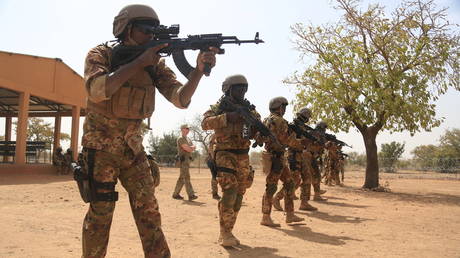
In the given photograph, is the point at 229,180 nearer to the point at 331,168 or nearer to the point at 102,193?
the point at 102,193

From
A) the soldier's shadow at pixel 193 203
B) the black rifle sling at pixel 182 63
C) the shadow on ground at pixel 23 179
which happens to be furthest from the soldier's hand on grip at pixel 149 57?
the shadow on ground at pixel 23 179

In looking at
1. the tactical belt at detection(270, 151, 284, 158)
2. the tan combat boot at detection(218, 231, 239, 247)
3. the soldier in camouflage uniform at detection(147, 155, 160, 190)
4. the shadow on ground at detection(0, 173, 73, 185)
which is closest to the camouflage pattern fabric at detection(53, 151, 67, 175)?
the shadow on ground at detection(0, 173, 73, 185)

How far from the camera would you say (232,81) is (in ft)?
17.5

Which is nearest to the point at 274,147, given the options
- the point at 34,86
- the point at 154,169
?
the point at 154,169

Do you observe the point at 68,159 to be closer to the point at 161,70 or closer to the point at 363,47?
the point at 363,47

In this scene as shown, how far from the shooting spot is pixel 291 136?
6.71 meters

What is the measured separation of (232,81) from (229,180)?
134 centimetres

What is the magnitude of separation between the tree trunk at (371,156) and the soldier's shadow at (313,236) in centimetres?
920

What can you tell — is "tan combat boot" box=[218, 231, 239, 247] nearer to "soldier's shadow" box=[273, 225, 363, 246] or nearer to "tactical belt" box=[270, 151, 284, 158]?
"soldier's shadow" box=[273, 225, 363, 246]

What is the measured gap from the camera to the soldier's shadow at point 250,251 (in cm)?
456

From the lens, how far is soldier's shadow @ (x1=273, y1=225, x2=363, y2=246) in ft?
17.9

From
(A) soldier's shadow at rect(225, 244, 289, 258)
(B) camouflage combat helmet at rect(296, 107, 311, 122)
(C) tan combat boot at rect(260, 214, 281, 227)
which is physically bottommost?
(A) soldier's shadow at rect(225, 244, 289, 258)

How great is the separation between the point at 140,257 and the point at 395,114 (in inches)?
437

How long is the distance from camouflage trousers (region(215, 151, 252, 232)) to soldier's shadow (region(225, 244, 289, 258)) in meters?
0.26
